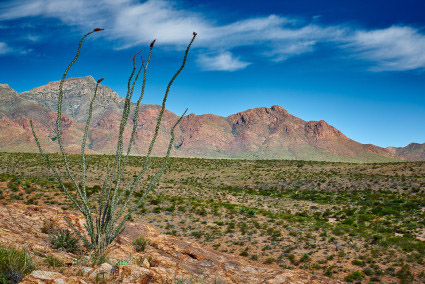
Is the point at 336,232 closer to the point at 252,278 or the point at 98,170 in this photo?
the point at 252,278

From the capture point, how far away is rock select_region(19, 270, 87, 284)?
15.3 ft

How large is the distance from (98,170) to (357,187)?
148 ft

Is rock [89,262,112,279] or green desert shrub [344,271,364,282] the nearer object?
rock [89,262,112,279]

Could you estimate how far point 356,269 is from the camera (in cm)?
1145

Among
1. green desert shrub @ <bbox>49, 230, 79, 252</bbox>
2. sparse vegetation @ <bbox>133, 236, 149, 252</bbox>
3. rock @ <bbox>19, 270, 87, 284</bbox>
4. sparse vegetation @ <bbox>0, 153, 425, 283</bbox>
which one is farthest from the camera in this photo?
sparse vegetation @ <bbox>0, 153, 425, 283</bbox>

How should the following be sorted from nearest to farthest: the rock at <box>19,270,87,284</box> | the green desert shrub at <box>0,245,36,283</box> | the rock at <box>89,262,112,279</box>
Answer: the rock at <box>19,270,87,284</box>, the green desert shrub at <box>0,245,36,283</box>, the rock at <box>89,262,112,279</box>

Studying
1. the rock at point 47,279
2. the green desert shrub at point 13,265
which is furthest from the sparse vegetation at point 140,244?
the rock at point 47,279

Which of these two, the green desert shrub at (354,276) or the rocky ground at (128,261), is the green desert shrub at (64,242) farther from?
the green desert shrub at (354,276)

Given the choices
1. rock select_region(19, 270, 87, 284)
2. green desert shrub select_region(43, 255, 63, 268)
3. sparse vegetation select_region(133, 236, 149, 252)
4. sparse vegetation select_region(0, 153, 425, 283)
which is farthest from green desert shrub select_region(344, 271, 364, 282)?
green desert shrub select_region(43, 255, 63, 268)

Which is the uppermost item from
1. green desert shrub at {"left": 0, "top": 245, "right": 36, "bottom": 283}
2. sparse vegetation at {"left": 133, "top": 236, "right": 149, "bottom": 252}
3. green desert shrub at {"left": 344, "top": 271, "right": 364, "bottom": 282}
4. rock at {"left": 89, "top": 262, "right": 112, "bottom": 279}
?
green desert shrub at {"left": 0, "top": 245, "right": 36, "bottom": 283}

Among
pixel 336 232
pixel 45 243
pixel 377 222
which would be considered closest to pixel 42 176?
pixel 45 243

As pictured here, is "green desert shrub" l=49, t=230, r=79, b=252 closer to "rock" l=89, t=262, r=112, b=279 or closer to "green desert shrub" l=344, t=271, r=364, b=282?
"rock" l=89, t=262, r=112, b=279

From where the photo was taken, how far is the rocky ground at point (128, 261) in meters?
A: 5.67

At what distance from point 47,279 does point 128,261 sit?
2435 millimetres
